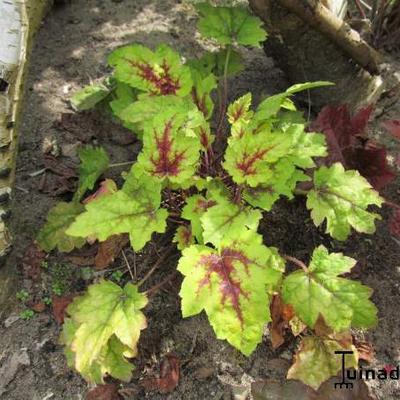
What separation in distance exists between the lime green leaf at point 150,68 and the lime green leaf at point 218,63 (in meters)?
0.27

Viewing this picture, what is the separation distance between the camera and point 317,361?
5.60 ft

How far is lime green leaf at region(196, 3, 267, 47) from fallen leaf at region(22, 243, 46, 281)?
114 cm

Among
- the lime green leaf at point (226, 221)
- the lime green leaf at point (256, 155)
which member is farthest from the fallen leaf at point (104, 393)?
the lime green leaf at point (256, 155)

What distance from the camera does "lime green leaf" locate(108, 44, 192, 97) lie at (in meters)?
2.01

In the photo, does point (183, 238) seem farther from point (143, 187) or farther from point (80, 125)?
point (80, 125)

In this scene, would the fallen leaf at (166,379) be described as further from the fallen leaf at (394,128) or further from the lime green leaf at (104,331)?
the fallen leaf at (394,128)

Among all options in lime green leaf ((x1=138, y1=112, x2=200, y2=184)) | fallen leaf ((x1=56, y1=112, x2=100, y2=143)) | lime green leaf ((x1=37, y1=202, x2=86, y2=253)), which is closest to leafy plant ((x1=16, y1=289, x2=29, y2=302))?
lime green leaf ((x1=37, y1=202, x2=86, y2=253))

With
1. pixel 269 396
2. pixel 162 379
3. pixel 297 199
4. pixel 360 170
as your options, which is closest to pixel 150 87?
pixel 297 199

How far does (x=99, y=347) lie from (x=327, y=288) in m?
0.76

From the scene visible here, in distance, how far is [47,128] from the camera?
246 centimetres

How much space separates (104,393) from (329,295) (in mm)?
837

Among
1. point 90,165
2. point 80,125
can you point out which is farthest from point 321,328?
point 80,125

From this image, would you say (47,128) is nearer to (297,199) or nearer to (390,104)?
(297,199)

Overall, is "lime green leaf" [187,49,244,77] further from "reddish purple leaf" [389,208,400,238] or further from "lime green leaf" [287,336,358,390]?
"lime green leaf" [287,336,358,390]
